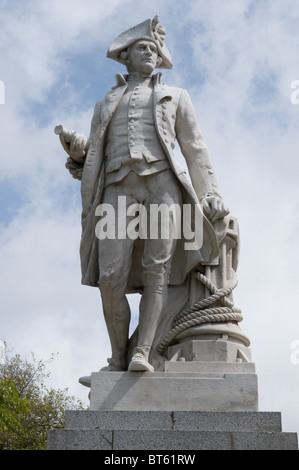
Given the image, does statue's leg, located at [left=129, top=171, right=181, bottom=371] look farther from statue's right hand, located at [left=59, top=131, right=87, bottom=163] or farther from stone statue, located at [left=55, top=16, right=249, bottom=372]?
statue's right hand, located at [left=59, top=131, right=87, bottom=163]

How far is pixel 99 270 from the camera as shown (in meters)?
7.78

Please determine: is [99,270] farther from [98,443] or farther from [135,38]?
[135,38]

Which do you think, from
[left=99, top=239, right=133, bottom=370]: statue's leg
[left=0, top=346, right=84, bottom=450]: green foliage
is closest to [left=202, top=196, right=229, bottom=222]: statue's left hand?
[left=99, top=239, right=133, bottom=370]: statue's leg

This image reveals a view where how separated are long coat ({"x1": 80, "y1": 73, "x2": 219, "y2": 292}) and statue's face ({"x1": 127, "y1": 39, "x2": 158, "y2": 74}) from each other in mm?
164

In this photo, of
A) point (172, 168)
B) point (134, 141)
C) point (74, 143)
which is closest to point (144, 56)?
point (134, 141)

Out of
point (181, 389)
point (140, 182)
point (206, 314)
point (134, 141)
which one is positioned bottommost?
point (181, 389)

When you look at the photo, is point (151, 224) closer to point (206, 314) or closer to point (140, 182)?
point (140, 182)

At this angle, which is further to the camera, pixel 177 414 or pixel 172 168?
pixel 172 168

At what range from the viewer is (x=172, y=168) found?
784 cm

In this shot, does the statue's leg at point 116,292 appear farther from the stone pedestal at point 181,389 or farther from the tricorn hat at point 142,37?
the tricorn hat at point 142,37

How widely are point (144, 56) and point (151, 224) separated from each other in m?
2.03

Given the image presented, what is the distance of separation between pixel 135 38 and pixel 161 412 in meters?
4.20

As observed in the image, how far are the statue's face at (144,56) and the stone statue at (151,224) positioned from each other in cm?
1
